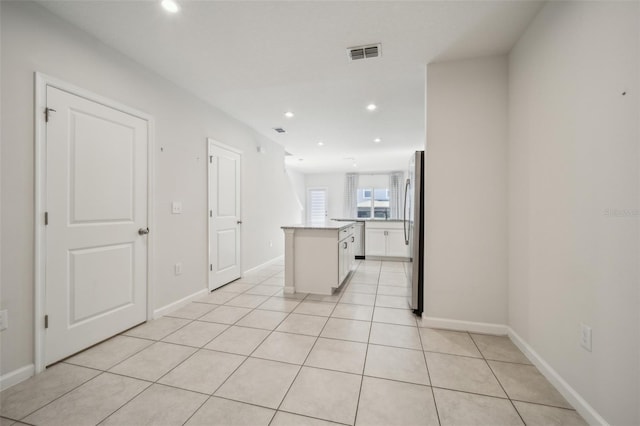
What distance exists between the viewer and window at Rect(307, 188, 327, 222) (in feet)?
33.0

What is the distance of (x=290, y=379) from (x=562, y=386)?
Result: 1.65 meters

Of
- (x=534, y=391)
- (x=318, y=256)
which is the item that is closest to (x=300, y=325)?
(x=318, y=256)

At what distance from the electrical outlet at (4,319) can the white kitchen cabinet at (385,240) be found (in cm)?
527

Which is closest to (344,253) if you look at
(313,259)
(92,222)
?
(313,259)

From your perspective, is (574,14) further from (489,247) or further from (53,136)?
(53,136)

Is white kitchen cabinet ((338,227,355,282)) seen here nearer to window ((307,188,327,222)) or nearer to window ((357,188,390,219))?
window ((357,188,390,219))

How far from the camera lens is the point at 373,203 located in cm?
960

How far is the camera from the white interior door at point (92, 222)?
6.17 ft

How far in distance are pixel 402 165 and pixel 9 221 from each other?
828cm

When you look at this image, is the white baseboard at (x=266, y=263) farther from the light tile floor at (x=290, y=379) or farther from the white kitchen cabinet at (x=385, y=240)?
the white kitchen cabinet at (x=385, y=240)

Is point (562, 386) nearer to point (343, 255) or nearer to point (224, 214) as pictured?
point (343, 255)

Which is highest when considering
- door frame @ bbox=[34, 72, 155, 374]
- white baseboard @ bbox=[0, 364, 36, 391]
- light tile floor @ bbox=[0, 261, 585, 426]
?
door frame @ bbox=[34, 72, 155, 374]

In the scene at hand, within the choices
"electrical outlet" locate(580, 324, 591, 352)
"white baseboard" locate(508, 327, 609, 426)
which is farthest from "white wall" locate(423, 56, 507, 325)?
"electrical outlet" locate(580, 324, 591, 352)

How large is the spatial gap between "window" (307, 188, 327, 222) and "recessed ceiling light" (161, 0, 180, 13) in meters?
8.32
